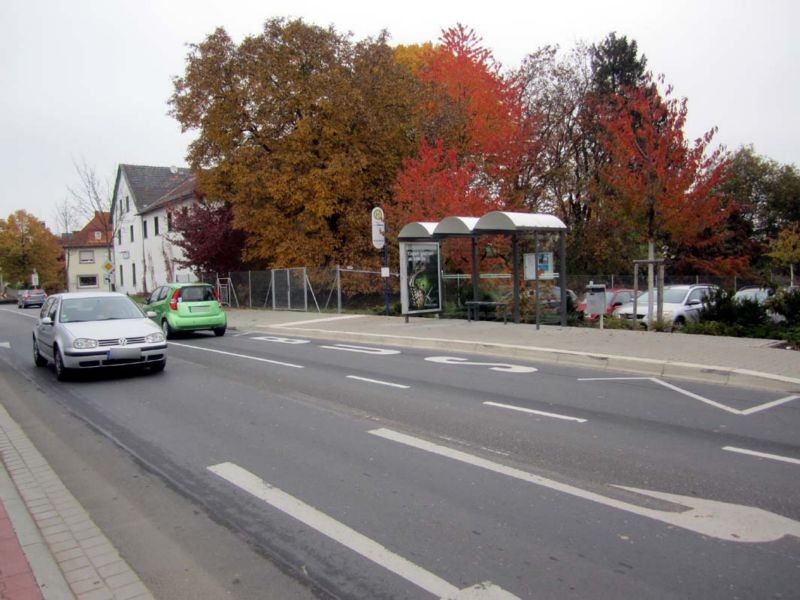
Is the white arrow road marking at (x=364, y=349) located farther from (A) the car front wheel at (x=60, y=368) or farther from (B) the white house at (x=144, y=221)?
(B) the white house at (x=144, y=221)

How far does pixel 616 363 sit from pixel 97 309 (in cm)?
903

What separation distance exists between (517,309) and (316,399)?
956 cm

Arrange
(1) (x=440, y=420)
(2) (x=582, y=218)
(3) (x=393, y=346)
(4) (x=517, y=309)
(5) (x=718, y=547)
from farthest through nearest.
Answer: (2) (x=582, y=218) < (4) (x=517, y=309) < (3) (x=393, y=346) < (1) (x=440, y=420) < (5) (x=718, y=547)

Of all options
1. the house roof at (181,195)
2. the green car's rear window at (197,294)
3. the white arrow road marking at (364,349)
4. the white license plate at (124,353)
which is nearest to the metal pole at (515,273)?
the white arrow road marking at (364,349)

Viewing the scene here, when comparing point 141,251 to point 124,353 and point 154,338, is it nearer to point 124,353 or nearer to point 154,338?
point 154,338

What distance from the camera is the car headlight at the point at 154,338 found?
10.9 m

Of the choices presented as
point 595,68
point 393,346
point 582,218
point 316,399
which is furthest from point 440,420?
point 595,68

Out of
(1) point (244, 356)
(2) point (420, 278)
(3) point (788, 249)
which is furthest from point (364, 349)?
(3) point (788, 249)

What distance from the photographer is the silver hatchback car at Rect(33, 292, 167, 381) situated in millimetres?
10492

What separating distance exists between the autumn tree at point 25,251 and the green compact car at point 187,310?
64075 millimetres

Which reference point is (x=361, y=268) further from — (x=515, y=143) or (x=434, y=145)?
(x=515, y=143)

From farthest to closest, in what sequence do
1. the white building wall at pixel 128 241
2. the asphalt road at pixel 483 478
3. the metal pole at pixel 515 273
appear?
1. the white building wall at pixel 128 241
2. the metal pole at pixel 515 273
3. the asphalt road at pixel 483 478

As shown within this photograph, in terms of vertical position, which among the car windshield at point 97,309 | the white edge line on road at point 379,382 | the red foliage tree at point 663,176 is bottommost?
the white edge line on road at point 379,382

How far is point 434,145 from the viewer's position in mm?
27438
